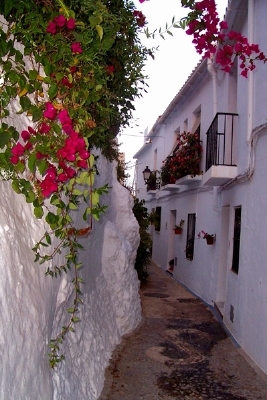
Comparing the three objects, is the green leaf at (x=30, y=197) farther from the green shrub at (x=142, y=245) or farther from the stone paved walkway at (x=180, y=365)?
the green shrub at (x=142, y=245)

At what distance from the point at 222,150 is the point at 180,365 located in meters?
4.51

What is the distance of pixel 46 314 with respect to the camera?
3.29 m

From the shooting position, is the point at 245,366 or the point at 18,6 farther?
the point at 245,366

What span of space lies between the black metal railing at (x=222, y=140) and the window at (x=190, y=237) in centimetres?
360

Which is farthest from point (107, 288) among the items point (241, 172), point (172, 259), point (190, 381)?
point (172, 259)

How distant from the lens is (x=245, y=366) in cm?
622

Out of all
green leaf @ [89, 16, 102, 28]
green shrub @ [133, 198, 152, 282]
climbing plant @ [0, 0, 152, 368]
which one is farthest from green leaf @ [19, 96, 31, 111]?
green shrub @ [133, 198, 152, 282]

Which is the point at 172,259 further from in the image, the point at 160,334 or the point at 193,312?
the point at 160,334

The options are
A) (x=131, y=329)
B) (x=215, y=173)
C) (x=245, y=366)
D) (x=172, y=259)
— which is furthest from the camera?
(x=172, y=259)

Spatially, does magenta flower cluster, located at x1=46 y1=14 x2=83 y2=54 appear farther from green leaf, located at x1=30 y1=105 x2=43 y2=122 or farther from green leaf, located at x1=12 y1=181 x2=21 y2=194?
green leaf, located at x1=12 y1=181 x2=21 y2=194

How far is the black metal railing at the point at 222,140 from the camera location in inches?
347

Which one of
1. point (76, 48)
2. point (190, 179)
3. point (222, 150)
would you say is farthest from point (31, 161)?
point (190, 179)

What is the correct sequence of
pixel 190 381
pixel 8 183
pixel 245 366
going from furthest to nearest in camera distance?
pixel 245 366 < pixel 190 381 < pixel 8 183

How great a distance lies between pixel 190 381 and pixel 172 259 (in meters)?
10.5
